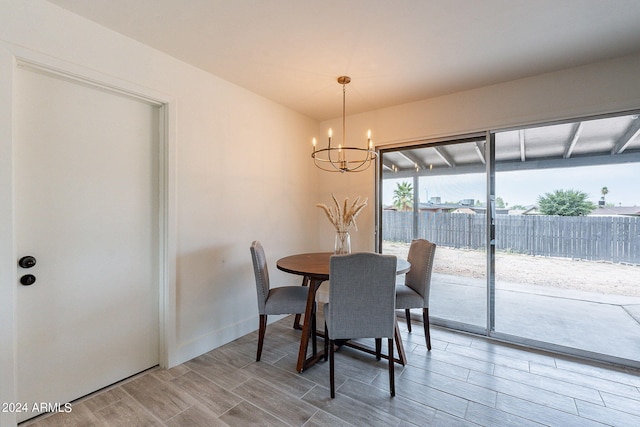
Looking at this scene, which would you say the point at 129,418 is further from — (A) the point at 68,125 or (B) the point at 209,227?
(A) the point at 68,125

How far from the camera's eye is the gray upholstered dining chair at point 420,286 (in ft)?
8.57

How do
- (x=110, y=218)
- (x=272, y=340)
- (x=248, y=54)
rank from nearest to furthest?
(x=110, y=218)
(x=248, y=54)
(x=272, y=340)

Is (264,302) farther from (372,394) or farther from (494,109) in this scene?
(494,109)

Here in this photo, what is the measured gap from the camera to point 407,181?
352 centimetres

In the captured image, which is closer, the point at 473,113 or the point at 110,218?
the point at 110,218

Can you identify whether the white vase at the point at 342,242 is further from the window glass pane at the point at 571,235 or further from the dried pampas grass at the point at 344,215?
the window glass pane at the point at 571,235

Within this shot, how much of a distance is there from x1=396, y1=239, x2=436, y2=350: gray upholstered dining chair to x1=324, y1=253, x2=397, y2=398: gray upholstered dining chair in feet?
2.10

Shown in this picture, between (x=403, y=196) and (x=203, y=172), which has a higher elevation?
(x=203, y=172)

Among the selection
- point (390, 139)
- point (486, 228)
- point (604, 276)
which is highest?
point (390, 139)

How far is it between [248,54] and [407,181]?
2.24m

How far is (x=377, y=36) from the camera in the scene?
2049 mm

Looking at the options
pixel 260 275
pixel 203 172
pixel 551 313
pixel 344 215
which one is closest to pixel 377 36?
pixel 344 215

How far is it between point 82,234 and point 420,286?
2765 mm

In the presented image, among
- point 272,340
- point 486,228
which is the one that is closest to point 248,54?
point 272,340
